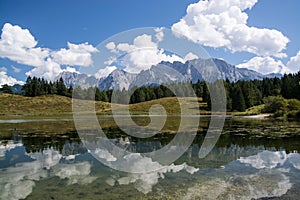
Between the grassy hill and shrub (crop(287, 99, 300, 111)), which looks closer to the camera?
shrub (crop(287, 99, 300, 111))

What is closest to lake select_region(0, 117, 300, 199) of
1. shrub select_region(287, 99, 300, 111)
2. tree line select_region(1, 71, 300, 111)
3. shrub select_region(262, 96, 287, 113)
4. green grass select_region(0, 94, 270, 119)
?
shrub select_region(287, 99, 300, 111)

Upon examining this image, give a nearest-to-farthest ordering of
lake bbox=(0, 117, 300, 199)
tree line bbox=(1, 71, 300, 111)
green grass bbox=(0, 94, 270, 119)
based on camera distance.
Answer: lake bbox=(0, 117, 300, 199), tree line bbox=(1, 71, 300, 111), green grass bbox=(0, 94, 270, 119)

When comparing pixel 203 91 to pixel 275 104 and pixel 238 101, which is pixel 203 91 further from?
pixel 275 104

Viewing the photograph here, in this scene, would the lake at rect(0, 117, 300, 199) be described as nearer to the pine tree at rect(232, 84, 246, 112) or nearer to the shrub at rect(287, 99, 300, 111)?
the shrub at rect(287, 99, 300, 111)

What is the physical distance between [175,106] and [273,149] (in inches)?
3738

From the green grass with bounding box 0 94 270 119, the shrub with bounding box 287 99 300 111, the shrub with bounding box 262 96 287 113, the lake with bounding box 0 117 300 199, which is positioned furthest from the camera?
the green grass with bounding box 0 94 270 119

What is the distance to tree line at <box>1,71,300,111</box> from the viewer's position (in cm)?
10556

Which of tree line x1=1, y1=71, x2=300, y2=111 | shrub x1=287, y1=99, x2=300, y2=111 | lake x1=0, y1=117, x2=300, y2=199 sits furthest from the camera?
tree line x1=1, y1=71, x2=300, y2=111

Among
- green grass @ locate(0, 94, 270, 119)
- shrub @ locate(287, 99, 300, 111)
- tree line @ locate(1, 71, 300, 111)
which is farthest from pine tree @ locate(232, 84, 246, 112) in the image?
shrub @ locate(287, 99, 300, 111)

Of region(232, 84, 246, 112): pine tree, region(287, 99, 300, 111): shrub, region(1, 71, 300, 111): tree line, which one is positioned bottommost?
region(287, 99, 300, 111): shrub

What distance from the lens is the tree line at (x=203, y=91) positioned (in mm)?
105562

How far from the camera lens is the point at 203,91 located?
12569 centimetres

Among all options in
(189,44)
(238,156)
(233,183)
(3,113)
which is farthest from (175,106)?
(233,183)

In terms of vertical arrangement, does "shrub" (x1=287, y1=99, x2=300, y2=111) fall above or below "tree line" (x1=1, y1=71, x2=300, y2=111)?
below
